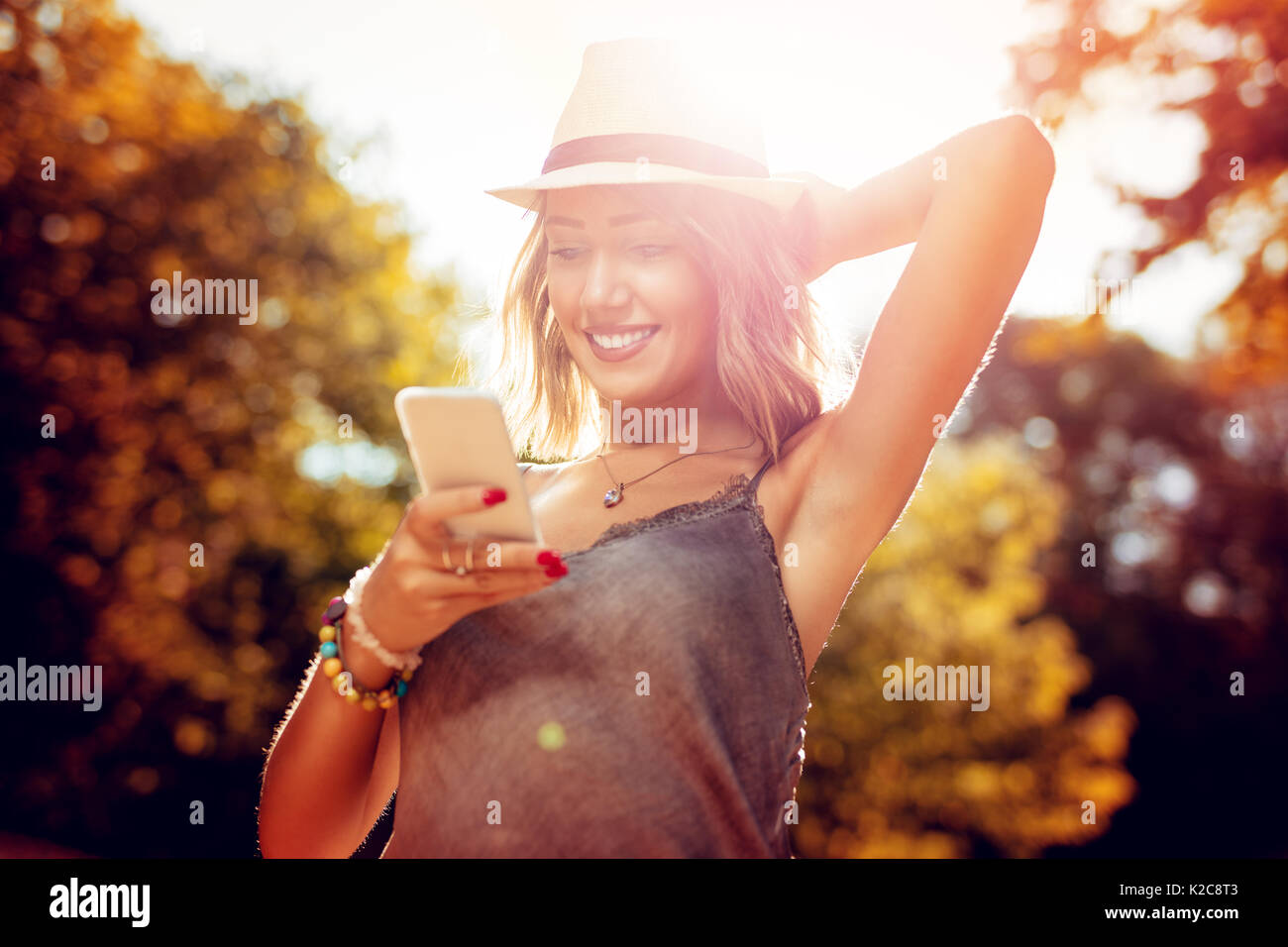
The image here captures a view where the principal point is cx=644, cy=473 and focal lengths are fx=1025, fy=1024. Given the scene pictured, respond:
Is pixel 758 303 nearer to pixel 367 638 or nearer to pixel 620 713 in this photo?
pixel 620 713

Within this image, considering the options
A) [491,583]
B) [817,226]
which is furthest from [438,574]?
[817,226]

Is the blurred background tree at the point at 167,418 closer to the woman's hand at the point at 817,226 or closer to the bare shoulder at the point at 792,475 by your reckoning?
the woman's hand at the point at 817,226

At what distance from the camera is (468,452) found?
66.3 inches

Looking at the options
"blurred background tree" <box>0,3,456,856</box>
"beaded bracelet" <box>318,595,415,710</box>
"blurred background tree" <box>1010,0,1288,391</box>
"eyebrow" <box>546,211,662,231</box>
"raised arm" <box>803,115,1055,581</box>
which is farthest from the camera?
"blurred background tree" <box>0,3,456,856</box>

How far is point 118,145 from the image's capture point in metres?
12.2

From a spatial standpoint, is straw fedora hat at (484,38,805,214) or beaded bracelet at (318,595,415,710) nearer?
beaded bracelet at (318,595,415,710)

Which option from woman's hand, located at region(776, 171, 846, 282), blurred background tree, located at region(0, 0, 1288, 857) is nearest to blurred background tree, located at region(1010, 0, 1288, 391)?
woman's hand, located at region(776, 171, 846, 282)

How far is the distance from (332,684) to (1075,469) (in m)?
29.1

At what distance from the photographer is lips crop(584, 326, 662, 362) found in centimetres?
233

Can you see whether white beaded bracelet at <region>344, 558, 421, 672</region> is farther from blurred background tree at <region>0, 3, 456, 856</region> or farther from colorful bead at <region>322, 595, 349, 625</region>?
blurred background tree at <region>0, 3, 456, 856</region>

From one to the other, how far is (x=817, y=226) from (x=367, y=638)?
4.66 ft

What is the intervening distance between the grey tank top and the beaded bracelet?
3.1 inches

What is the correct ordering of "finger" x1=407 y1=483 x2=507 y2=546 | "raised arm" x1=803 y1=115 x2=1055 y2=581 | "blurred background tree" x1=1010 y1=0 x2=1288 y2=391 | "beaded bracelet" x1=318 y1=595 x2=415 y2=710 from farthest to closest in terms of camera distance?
"blurred background tree" x1=1010 y1=0 x2=1288 y2=391 < "raised arm" x1=803 y1=115 x2=1055 y2=581 < "beaded bracelet" x1=318 y1=595 x2=415 y2=710 < "finger" x1=407 y1=483 x2=507 y2=546

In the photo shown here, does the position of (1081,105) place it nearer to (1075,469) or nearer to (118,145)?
(118,145)
